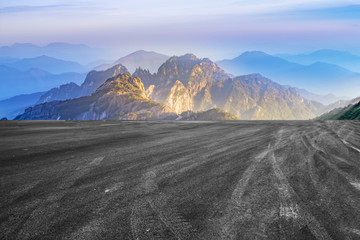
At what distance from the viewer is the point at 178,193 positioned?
15.0ft

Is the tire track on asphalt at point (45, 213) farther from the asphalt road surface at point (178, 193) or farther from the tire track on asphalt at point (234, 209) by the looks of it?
the tire track on asphalt at point (234, 209)

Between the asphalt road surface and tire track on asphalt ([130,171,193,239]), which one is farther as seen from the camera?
the asphalt road surface

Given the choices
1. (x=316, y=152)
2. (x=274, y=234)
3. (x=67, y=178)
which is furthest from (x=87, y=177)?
(x=316, y=152)

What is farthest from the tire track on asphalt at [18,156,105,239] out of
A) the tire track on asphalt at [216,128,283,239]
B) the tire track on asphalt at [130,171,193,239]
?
the tire track on asphalt at [216,128,283,239]

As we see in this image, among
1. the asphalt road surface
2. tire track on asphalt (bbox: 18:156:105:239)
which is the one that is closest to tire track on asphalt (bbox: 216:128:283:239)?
the asphalt road surface

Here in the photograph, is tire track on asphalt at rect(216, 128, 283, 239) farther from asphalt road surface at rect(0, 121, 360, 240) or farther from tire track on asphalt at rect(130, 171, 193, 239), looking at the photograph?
tire track on asphalt at rect(130, 171, 193, 239)

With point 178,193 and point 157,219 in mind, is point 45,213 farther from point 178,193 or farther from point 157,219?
point 178,193

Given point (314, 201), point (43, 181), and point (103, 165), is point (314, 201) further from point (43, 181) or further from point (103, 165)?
point (43, 181)

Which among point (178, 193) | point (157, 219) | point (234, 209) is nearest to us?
point (157, 219)

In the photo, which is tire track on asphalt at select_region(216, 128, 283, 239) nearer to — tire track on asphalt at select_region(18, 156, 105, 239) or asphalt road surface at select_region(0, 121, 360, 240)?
asphalt road surface at select_region(0, 121, 360, 240)

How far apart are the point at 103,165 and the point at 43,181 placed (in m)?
1.48

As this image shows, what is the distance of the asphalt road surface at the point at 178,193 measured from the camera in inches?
135

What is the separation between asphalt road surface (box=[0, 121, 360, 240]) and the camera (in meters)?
3.43

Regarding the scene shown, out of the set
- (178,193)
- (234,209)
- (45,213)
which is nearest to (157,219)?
(178,193)
